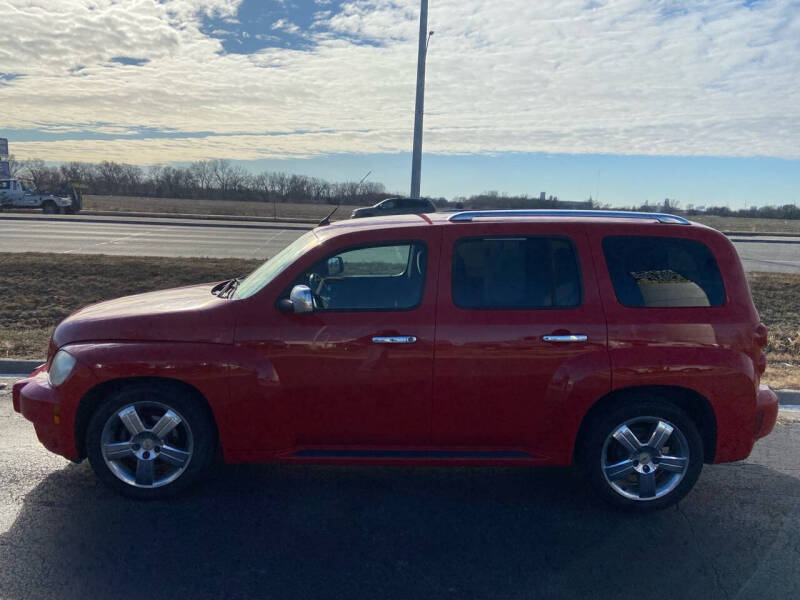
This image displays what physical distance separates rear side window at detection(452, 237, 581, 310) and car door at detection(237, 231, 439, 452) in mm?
203

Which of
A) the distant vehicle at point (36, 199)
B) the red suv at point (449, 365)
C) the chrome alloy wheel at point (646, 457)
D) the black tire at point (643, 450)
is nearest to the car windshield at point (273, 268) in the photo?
the red suv at point (449, 365)

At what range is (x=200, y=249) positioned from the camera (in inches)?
715

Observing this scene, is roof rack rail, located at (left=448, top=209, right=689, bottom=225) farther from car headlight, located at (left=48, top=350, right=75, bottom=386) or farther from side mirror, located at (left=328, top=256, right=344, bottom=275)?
car headlight, located at (left=48, top=350, right=75, bottom=386)

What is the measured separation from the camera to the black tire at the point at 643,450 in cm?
405

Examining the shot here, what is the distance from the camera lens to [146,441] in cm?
404

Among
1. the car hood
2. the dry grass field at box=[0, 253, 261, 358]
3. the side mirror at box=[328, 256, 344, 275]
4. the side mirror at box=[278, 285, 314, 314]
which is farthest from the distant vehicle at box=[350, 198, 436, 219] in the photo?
the side mirror at box=[278, 285, 314, 314]

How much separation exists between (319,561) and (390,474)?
49.5 inches

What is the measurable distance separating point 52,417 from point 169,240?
17640 millimetres

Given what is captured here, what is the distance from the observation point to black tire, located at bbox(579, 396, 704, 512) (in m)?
4.05

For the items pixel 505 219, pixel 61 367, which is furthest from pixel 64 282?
pixel 505 219

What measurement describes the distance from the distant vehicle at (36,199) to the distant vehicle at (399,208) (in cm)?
2382

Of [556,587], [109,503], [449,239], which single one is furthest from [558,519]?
[109,503]

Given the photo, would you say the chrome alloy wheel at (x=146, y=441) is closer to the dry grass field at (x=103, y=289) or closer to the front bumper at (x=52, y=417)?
the front bumper at (x=52, y=417)

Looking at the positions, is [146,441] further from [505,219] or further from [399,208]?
[399,208]
